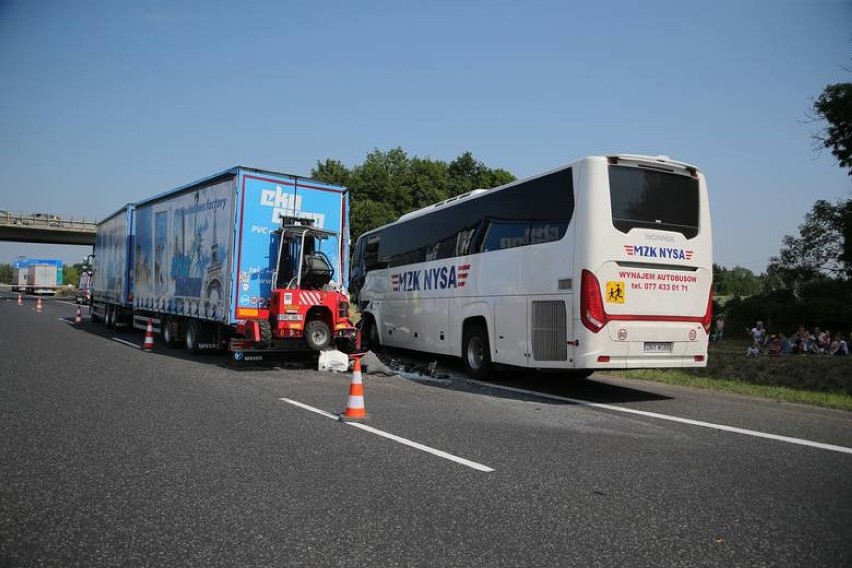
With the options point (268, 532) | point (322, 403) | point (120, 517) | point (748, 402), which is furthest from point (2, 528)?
point (748, 402)

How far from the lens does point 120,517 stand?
387 centimetres

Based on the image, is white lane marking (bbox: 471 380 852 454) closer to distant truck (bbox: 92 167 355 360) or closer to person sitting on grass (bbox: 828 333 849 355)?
distant truck (bbox: 92 167 355 360)

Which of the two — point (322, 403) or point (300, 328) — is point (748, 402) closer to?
point (322, 403)

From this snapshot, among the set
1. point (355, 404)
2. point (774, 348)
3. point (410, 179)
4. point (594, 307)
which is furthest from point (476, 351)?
point (410, 179)

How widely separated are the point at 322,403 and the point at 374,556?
5.10 metres

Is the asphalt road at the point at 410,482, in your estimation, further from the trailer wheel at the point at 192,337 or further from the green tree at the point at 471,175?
the green tree at the point at 471,175

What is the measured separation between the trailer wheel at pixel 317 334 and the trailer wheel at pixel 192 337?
136 inches

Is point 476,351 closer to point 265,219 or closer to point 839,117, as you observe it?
point 265,219

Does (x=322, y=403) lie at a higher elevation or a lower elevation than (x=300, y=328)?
lower

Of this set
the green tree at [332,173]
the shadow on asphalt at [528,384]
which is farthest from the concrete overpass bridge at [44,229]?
the shadow on asphalt at [528,384]

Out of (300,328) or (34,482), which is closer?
(34,482)

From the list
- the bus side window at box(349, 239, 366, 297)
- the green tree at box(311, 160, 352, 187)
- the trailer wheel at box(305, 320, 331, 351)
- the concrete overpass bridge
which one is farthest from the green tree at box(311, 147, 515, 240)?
→ the trailer wheel at box(305, 320, 331, 351)

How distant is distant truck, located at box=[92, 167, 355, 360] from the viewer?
40.0 ft

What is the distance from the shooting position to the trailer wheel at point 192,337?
14086 mm
